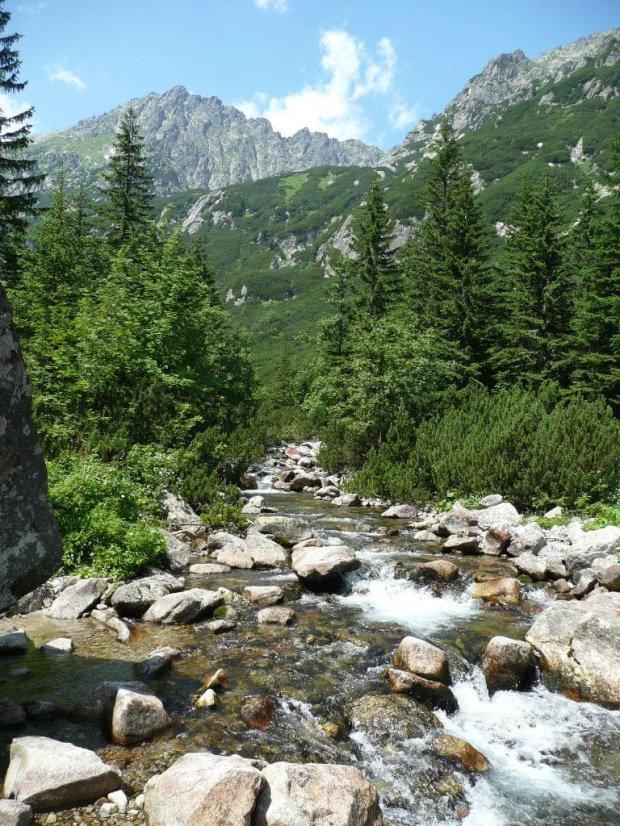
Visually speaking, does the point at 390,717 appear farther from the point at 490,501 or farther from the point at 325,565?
the point at 490,501

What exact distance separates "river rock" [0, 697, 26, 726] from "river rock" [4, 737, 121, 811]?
2.25 ft

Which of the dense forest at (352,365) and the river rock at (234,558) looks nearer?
the river rock at (234,558)

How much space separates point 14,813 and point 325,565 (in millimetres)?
5637

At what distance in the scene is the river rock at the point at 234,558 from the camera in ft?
29.9

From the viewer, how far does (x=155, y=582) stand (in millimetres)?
7125

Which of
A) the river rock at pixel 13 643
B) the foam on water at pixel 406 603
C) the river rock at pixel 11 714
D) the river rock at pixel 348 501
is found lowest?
the river rock at pixel 348 501

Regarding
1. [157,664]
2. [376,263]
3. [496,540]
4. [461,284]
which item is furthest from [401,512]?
[376,263]

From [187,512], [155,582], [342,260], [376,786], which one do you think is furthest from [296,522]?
[342,260]

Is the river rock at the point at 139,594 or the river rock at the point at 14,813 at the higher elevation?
the river rock at the point at 14,813

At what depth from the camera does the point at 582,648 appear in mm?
5520

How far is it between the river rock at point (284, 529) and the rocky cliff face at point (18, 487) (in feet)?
→ 23.2

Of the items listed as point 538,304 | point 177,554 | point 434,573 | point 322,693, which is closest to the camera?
point 322,693

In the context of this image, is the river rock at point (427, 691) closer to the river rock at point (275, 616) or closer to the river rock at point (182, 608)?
the river rock at point (275, 616)

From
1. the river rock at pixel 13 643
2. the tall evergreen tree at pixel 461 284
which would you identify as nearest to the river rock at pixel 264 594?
the river rock at pixel 13 643
